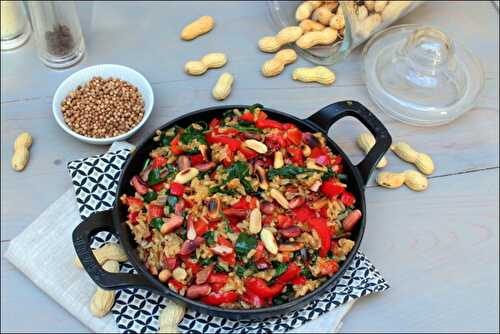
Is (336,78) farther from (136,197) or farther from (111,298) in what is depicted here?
(111,298)

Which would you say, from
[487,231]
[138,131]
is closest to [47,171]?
[138,131]

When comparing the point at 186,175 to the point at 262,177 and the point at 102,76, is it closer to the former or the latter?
the point at 262,177

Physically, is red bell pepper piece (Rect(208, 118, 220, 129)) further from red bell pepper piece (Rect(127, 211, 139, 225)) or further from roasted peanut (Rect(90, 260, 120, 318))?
roasted peanut (Rect(90, 260, 120, 318))

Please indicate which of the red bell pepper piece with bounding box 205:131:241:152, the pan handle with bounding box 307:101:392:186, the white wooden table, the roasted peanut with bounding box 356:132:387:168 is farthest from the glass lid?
the red bell pepper piece with bounding box 205:131:241:152

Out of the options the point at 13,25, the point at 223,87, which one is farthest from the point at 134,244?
the point at 13,25

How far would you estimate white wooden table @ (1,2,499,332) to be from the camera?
4.03ft

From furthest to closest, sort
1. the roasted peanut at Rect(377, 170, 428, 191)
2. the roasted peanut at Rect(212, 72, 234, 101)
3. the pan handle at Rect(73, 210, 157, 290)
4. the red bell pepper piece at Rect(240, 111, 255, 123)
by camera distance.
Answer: the roasted peanut at Rect(212, 72, 234, 101) < the roasted peanut at Rect(377, 170, 428, 191) < the red bell pepper piece at Rect(240, 111, 255, 123) < the pan handle at Rect(73, 210, 157, 290)

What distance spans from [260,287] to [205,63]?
625mm

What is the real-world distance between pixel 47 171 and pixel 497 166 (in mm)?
929

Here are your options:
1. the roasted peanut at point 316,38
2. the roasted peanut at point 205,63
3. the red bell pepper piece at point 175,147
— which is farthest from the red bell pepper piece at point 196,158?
the roasted peanut at point 316,38

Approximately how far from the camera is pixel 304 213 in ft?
3.76

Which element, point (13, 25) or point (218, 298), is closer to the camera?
point (218, 298)

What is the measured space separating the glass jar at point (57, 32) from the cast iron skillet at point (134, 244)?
420 mm

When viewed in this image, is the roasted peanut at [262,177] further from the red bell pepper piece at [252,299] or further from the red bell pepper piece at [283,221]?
the red bell pepper piece at [252,299]
